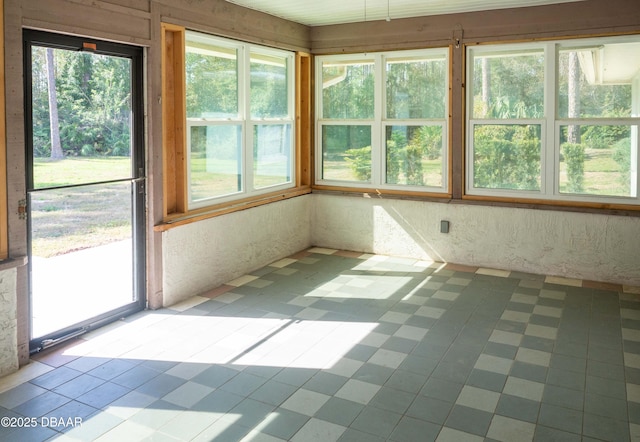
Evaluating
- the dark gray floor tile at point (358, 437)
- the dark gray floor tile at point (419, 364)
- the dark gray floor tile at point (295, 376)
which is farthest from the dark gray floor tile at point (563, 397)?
the dark gray floor tile at point (295, 376)

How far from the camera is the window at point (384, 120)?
666 cm

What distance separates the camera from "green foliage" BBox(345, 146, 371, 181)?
23.4 feet

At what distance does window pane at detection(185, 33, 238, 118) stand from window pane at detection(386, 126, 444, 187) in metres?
2.02

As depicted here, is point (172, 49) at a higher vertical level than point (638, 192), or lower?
higher

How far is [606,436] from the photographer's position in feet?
9.89

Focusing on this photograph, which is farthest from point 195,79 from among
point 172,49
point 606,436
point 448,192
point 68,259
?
point 606,436

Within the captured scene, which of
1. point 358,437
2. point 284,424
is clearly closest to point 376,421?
point 358,437

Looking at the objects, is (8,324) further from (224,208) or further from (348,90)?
(348,90)

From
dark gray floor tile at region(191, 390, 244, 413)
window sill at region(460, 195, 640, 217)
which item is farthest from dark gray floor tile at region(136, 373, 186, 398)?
window sill at region(460, 195, 640, 217)

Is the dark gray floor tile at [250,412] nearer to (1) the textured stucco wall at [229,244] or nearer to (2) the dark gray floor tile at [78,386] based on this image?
(2) the dark gray floor tile at [78,386]

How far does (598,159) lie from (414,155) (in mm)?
1970

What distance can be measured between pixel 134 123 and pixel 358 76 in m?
3.20

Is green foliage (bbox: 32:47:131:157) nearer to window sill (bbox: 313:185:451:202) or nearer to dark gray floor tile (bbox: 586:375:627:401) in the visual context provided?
window sill (bbox: 313:185:451:202)

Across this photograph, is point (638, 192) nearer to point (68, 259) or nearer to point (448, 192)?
point (448, 192)
